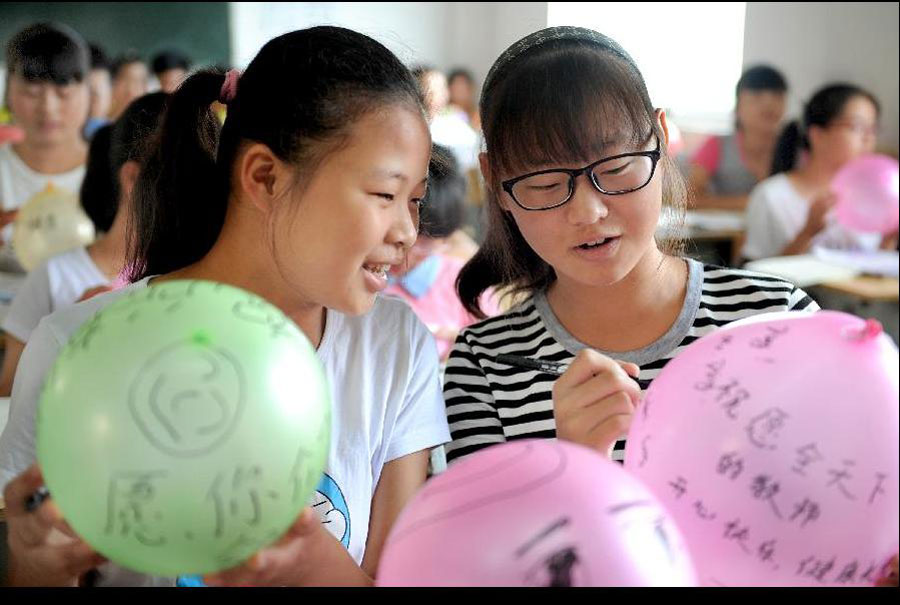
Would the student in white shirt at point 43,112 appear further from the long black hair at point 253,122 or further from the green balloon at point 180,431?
the green balloon at point 180,431

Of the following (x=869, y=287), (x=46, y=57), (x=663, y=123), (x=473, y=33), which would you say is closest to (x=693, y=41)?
(x=473, y=33)

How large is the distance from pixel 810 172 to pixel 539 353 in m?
3.19

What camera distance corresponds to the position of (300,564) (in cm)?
87

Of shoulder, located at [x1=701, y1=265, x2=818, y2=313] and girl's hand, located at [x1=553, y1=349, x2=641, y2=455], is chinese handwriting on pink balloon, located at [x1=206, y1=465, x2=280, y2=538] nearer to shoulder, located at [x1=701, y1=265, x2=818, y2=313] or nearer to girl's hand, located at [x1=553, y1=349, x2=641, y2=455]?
girl's hand, located at [x1=553, y1=349, x2=641, y2=455]

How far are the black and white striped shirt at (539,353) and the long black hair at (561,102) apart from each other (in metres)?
0.19

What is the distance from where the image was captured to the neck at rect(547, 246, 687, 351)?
4.43ft

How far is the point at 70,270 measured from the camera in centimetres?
234

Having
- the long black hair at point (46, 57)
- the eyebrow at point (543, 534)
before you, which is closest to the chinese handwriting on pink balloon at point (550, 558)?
the eyebrow at point (543, 534)

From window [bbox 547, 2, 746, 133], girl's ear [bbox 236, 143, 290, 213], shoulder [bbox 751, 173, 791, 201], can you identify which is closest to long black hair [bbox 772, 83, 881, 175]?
shoulder [bbox 751, 173, 791, 201]

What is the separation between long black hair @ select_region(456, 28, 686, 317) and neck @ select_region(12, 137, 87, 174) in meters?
2.73

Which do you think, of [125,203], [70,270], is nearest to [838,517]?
[125,203]

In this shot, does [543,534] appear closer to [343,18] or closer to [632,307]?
[632,307]

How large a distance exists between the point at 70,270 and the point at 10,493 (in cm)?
162
